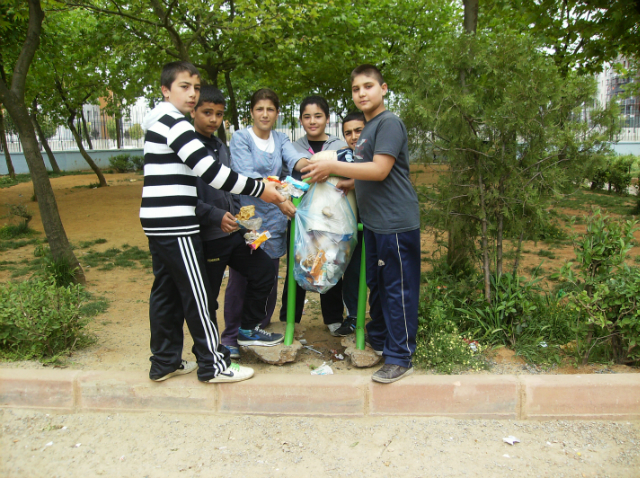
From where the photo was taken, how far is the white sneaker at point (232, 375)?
3.12 metres

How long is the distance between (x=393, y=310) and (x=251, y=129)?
159 centimetres

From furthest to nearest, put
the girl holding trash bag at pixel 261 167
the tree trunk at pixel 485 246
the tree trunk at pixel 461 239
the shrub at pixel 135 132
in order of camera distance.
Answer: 1. the shrub at pixel 135 132
2. the tree trunk at pixel 461 239
3. the tree trunk at pixel 485 246
4. the girl holding trash bag at pixel 261 167

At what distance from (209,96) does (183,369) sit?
1.76 metres

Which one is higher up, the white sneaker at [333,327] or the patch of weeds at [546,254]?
the patch of weeds at [546,254]

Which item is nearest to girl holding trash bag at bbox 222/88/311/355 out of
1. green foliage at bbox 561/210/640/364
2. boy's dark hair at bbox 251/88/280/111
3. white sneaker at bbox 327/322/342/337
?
boy's dark hair at bbox 251/88/280/111

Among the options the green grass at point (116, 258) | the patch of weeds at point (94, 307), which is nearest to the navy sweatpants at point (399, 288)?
the patch of weeds at point (94, 307)

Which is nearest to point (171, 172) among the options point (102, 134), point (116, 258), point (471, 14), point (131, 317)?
point (131, 317)

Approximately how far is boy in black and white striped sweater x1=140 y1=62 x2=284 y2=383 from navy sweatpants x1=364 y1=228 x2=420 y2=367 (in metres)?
0.74

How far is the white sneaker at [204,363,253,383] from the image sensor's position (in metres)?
3.12

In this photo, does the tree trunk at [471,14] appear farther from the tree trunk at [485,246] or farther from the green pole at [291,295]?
the green pole at [291,295]

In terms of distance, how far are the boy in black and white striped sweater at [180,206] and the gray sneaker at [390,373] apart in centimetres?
79

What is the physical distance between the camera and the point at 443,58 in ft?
12.0

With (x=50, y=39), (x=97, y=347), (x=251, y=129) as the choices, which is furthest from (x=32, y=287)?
(x=50, y=39)

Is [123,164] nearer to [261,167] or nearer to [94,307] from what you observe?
[94,307]
